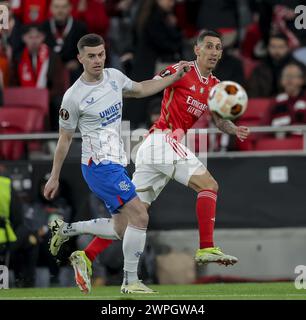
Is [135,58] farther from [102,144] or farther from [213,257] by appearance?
→ [213,257]

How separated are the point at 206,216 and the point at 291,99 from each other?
13.6ft

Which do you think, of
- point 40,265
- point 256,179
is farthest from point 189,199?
point 40,265

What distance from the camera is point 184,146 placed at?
42.5 ft

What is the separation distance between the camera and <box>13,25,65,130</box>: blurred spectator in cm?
1756

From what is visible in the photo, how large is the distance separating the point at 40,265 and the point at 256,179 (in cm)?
279

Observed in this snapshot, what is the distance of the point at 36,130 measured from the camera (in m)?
16.8

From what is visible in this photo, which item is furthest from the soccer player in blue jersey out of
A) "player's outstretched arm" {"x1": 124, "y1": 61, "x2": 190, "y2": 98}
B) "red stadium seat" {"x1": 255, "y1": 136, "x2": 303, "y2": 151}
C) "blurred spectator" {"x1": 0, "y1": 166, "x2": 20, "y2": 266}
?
"red stadium seat" {"x1": 255, "y1": 136, "x2": 303, "y2": 151}

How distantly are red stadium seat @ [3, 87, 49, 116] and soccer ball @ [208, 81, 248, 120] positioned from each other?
209 inches

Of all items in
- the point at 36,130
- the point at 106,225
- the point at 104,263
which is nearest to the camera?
the point at 106,225

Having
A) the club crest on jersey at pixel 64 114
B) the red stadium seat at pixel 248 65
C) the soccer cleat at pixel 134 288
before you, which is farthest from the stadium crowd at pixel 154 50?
the soccer cleat at pixel 134 288

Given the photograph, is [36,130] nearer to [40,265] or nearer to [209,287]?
[40,265]

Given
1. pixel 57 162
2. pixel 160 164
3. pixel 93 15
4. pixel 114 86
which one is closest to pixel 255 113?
pixel 93 15

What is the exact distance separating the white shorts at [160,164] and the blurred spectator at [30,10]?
6.21 metres

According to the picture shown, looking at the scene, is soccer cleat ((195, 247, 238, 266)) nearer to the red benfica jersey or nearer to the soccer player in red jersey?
the soccer player in red jersey
